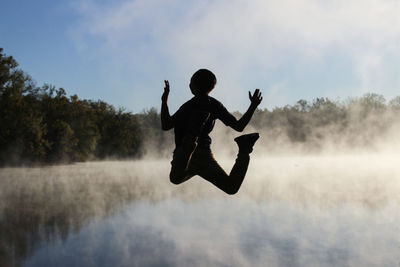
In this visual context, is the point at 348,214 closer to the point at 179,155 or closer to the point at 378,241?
Answer: the point at 378,241

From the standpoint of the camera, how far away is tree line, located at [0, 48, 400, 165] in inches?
2269

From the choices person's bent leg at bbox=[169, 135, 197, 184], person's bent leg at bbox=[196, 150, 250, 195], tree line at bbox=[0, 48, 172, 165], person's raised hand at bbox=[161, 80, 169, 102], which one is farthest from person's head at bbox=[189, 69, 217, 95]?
tree line at bbox=[0, 48, 172, 165]

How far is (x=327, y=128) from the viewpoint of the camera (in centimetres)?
12288

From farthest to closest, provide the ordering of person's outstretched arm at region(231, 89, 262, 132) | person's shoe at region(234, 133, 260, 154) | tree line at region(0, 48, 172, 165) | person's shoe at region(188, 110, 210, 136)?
tree line at region(0, 48, 172, 165)
person's outstretched arm at region(231, 89, 262, 132)
person's shoe at region(234, 133, 260, 154)
person's shoe at region(188, 110, 210, 136)

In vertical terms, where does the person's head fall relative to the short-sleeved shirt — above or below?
above

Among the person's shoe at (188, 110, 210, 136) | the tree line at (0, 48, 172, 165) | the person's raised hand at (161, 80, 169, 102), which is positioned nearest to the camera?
the person's shoe at (188, 110, 210, 136)

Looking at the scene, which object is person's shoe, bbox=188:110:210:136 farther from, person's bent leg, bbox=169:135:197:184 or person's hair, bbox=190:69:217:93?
person's hair, bbox=190:69:217:93

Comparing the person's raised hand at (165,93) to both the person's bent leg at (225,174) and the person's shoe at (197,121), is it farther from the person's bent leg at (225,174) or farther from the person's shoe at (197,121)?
the person's bent leg at (225,174)

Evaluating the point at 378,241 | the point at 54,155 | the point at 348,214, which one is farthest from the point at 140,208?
the point at 378,241

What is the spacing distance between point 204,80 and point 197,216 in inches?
4499

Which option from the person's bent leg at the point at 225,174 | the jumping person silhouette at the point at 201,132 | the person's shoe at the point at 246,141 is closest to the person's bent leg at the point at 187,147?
the jumping person silhouette at the point at 201,132

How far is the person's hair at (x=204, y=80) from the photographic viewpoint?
315 centimetres

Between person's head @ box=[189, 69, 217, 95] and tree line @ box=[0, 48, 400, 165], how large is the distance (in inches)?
2338

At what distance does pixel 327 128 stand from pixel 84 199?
263 feet
